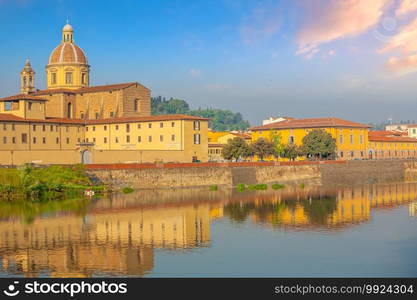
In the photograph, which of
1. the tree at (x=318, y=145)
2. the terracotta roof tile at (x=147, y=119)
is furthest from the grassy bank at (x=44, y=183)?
the tree at (x=318, y=145)

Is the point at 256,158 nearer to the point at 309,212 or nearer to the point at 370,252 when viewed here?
the point at 309,212

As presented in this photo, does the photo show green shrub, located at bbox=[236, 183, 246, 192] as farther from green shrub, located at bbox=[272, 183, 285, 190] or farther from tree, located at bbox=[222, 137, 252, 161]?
tree, located at bbox=[222, 137, 252, 161]

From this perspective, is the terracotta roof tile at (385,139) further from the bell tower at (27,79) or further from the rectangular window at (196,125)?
the bell tower at (27,79)

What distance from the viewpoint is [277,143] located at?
98.8m

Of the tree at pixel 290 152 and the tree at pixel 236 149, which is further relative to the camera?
the tree at pixel 290 152

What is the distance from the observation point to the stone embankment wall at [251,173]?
2539 inches

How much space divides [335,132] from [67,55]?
4129 centimetres

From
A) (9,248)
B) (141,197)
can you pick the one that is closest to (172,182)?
(141,197)

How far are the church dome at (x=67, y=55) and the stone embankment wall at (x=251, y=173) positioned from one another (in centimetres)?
3239

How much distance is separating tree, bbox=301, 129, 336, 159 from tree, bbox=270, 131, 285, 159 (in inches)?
122

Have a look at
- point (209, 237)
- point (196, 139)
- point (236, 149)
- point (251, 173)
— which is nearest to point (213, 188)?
point (251, 173)

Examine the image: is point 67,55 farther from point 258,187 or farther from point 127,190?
point 258,187

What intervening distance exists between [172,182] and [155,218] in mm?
22665

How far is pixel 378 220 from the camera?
4491cm
